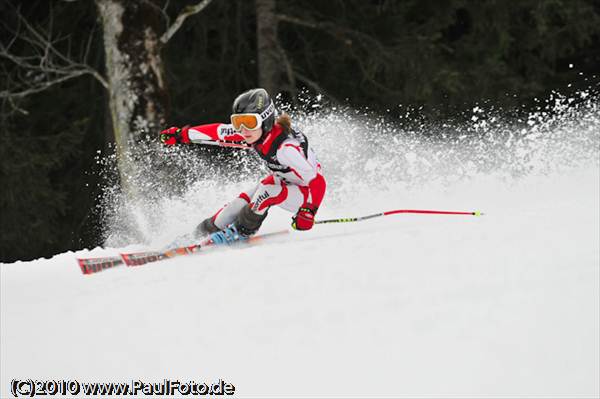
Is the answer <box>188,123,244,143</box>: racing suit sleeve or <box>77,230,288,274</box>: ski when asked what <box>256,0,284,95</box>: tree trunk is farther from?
<box>77,230,288,274</box>: ski

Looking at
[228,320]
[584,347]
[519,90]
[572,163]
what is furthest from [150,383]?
[519,90]

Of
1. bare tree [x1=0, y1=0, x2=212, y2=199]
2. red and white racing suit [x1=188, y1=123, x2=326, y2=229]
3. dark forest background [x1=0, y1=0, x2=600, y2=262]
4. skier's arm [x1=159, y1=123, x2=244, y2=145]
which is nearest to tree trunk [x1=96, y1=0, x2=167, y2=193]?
bare tree [x1=0, y1=0, x2=212, y2=199]

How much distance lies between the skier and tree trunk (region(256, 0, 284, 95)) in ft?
13.5

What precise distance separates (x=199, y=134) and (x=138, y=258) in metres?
1.27

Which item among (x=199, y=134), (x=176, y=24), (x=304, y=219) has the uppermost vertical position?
(x=176, y=24)

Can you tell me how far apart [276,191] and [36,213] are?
6.65m

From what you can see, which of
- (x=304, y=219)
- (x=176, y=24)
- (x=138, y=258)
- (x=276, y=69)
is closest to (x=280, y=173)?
(x=304, y=219)

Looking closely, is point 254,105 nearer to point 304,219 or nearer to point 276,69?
point 304,219

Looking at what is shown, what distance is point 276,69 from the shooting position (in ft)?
33.4

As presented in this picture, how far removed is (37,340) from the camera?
4062mm

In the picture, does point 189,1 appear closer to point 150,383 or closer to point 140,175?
point 140,175

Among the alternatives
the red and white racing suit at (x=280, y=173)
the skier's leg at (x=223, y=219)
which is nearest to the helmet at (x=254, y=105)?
the red and white racing suit at (x=280, y=173)

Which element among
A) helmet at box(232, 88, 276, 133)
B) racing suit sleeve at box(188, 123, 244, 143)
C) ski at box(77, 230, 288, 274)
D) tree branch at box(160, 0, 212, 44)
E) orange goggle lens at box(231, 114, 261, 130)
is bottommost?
ski at box(77, 230, 288, 274)

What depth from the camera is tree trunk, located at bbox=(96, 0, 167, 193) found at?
298 inches
